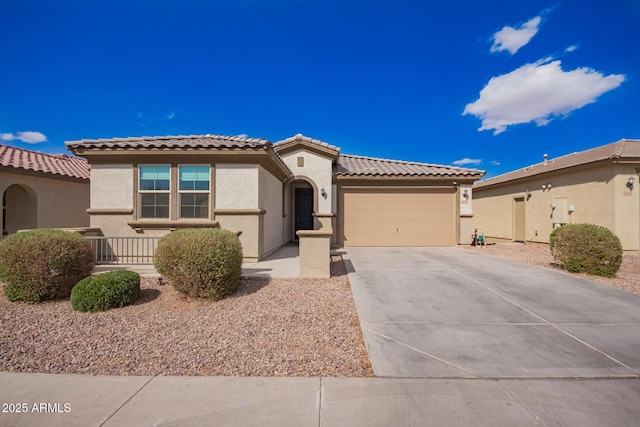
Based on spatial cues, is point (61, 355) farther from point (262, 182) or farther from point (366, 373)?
point (262, 182)

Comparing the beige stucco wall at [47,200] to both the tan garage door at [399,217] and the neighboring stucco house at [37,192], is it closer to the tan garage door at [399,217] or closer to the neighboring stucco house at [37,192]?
the neighboring stucco house at [37,192]

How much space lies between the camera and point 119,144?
888 centimetres

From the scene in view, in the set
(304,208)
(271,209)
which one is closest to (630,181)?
(304,208)

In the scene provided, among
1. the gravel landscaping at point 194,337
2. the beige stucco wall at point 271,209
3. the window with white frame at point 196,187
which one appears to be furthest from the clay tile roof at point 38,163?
the beige stucco wall at point 271,209

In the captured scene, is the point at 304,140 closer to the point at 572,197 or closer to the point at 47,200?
the point at 47,200

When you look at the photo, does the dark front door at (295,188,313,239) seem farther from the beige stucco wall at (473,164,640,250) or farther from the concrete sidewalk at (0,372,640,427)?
the beige stucco wall at (473,164,640,250)

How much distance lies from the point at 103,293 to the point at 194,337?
2315 millimetres

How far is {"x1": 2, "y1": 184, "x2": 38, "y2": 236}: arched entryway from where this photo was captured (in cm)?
1137

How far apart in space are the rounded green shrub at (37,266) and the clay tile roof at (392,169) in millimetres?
10363

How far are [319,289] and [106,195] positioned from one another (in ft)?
25.8

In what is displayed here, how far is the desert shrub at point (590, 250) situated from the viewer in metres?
7.60

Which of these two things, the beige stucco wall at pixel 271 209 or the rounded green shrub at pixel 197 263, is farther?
the beige stucco wall at pixel 271 209

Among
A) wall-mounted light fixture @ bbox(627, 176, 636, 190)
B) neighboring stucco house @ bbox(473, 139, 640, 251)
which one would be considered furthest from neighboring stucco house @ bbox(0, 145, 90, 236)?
wall-mounted light fixture @ bbox(627, 176, 636, 190)

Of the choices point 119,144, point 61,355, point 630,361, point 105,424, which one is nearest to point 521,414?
point 630,361
